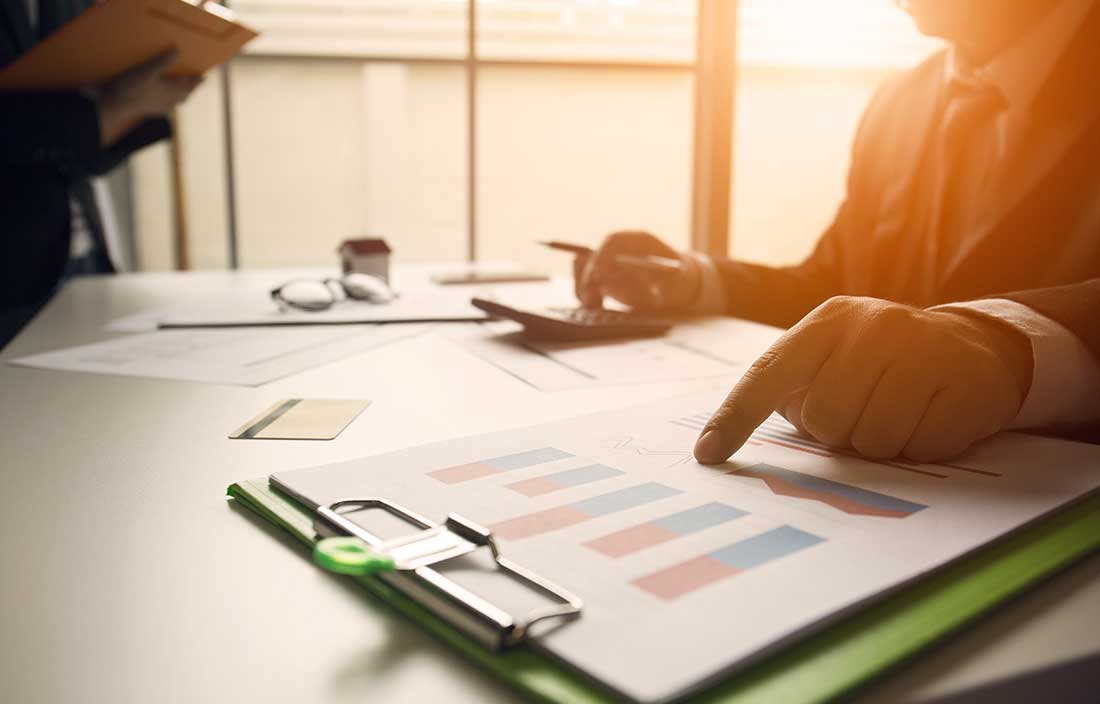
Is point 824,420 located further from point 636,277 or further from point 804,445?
point 636,277

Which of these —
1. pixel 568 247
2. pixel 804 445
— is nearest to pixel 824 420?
pixel 804 445

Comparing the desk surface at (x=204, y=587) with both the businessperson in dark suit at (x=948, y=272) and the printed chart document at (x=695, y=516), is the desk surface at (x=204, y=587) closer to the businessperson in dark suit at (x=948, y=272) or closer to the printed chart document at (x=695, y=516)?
the printed chart document at (x=695, y=516)

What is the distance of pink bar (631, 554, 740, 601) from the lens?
315 mm

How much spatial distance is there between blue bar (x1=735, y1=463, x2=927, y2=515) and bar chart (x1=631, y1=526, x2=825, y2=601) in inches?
2.8

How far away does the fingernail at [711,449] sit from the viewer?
484 mm

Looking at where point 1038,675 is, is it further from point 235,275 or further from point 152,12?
point 235,275

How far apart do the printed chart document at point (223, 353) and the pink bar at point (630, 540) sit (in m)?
0.51

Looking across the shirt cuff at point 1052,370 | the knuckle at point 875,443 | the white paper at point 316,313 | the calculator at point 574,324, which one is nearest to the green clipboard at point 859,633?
the knuckle at point 875,443

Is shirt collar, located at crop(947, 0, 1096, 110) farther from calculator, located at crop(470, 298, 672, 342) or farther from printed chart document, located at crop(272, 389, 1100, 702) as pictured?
printed chart document, located at crop(272, 389, 1100, 702)

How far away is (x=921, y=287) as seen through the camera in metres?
1.20

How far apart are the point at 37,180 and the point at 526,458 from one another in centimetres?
158

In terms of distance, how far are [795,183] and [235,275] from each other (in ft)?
8.85

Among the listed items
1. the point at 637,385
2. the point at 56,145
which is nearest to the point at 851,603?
the point at 637,385

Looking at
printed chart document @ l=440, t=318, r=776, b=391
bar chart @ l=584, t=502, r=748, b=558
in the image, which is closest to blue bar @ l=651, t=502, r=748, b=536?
bar chart @ l=584, t=502, r=748, b=558
